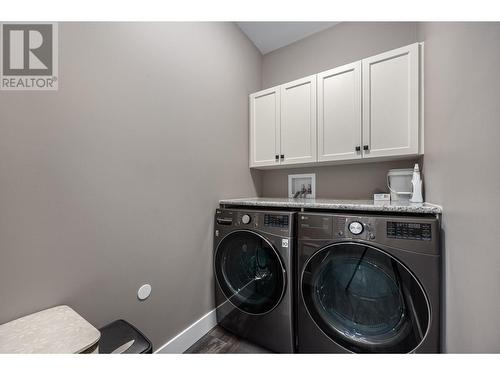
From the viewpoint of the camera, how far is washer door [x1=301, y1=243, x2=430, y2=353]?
0.88m

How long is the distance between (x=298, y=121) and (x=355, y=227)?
1.10 m

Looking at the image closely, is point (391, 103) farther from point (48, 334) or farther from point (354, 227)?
point (48, 334)

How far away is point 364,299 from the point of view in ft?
3.26

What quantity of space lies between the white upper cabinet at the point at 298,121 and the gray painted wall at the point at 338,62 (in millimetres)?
304

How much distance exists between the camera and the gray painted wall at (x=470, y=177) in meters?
0.52

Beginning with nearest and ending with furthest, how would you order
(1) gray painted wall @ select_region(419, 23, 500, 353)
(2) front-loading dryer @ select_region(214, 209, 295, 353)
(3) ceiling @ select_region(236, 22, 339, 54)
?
(1) gray painted wall @ select_region(419, 23, 500, 353)
(2) front-loading dryer @ select_region(214, 209, 295, 353)
(3) ceiling @ select_region(236, 22, 339, 54)

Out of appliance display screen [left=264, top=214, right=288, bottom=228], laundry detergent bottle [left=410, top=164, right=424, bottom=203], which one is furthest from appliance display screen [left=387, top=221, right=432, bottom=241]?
appliance display screen [left=264, top=214, right=288, bottom=228]

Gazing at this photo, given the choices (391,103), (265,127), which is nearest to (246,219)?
(265,127)

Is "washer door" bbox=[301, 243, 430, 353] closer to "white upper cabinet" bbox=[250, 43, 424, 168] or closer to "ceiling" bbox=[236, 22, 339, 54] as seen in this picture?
"white upper cabinet" bbox=[250, 43, 424, 168]

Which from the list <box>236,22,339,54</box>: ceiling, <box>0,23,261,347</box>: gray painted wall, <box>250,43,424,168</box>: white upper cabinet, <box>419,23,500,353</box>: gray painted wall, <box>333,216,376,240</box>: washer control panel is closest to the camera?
<box>419,23,500,353</box>: gray painted wall

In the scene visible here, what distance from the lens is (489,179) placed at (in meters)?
0.54

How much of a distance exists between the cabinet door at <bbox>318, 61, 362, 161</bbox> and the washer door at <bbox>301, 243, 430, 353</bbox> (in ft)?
2.76

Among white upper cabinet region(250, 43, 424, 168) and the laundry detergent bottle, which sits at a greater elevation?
Result: white upper cabinet region(250, 43, 424, 168)
